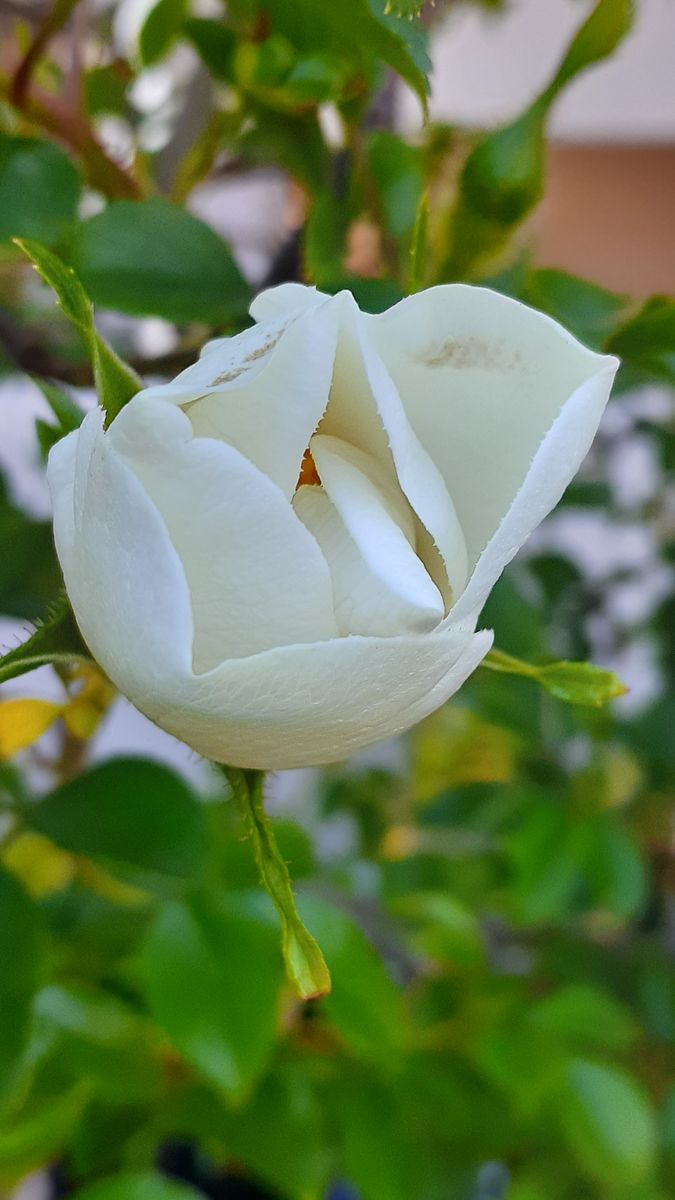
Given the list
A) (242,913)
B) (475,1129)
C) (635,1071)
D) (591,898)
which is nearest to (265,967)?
(242,913)

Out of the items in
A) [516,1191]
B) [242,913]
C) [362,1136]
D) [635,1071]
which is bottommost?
[635,1071]

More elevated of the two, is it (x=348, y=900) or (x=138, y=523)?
(x=138, y=523)

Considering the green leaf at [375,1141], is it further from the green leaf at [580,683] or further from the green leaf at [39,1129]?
the green leaf at [580,683]

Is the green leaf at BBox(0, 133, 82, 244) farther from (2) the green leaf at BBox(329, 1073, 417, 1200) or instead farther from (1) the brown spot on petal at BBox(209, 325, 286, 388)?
(2) the green leaf at BBox(329, 1073, 417, 1200)

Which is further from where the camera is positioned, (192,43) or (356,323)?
(192,43)

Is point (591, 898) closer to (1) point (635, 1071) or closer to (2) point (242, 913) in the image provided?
(1) point (635, 1071)

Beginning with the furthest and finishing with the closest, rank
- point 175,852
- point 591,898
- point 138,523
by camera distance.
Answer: point 591,898 → point 175,852 → point 138,523
